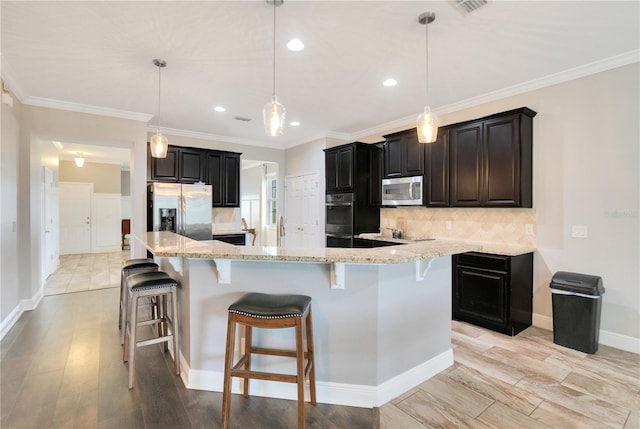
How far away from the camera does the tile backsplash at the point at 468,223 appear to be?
143 inches

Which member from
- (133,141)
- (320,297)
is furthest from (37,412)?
(133,141)

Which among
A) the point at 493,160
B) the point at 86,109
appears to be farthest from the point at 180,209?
the point at 493,160

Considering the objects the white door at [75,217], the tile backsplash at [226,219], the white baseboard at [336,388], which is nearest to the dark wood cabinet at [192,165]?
the tile backsplash at [226,219]

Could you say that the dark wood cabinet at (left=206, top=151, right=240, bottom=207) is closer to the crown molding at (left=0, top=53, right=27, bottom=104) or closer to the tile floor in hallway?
the tile floor in hallway

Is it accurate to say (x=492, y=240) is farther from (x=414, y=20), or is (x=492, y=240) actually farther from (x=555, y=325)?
(x=414, y=20)

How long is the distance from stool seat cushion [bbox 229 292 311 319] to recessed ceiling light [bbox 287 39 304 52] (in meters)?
2.05

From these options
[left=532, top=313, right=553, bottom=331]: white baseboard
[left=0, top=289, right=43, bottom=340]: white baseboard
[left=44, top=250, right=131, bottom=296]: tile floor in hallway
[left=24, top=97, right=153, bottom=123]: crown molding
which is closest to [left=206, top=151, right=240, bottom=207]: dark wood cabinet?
[left=24, top=97, right=153, bottom=123]: crown molding

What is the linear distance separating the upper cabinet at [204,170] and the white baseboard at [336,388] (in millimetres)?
3712

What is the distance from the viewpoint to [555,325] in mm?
3061

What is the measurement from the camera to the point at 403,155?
458cm

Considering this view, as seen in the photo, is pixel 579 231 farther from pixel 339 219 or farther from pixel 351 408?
pixel 339 219

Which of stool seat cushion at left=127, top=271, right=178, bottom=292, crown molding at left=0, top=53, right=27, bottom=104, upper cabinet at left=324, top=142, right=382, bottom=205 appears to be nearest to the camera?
stool seat cushion at left=127, top=271, right=178, bottom=292

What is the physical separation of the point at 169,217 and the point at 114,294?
54.7 inches

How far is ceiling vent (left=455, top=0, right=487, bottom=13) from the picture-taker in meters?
2.14
